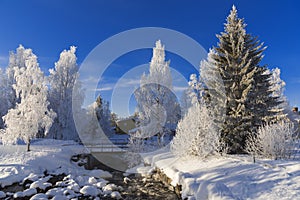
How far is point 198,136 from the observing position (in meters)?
10.0

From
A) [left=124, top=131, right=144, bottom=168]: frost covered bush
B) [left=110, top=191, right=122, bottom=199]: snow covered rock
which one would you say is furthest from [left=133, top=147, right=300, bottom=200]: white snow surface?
[left=124, top=131, right=144, bottom=168]: frost covered bush

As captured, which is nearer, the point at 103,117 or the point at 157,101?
the point at 157,101

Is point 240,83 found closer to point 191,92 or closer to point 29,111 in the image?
point 191,92

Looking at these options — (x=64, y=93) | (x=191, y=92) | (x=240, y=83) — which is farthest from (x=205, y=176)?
(x=64, y=93)

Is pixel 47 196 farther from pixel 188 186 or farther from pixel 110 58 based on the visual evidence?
pixel 110 58

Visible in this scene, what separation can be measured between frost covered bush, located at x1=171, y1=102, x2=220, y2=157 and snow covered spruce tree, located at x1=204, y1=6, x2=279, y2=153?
67.7 inches

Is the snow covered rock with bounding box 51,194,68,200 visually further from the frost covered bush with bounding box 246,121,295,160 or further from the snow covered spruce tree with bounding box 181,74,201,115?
the snow covered spruce tree with bounding box 181,74,201,115

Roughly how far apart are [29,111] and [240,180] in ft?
43.8

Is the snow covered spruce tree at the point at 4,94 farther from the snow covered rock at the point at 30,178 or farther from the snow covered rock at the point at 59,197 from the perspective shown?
the snow covered rock at the point at 59,197

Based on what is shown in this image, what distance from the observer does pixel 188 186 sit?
6.88m

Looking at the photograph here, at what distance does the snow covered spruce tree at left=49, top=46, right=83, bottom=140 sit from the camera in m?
21.9

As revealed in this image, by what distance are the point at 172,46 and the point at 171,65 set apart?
1.93 m

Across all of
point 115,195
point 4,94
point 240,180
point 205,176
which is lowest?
point 115,195

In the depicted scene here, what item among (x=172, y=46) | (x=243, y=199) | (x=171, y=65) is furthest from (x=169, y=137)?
(x=243, y=199)
